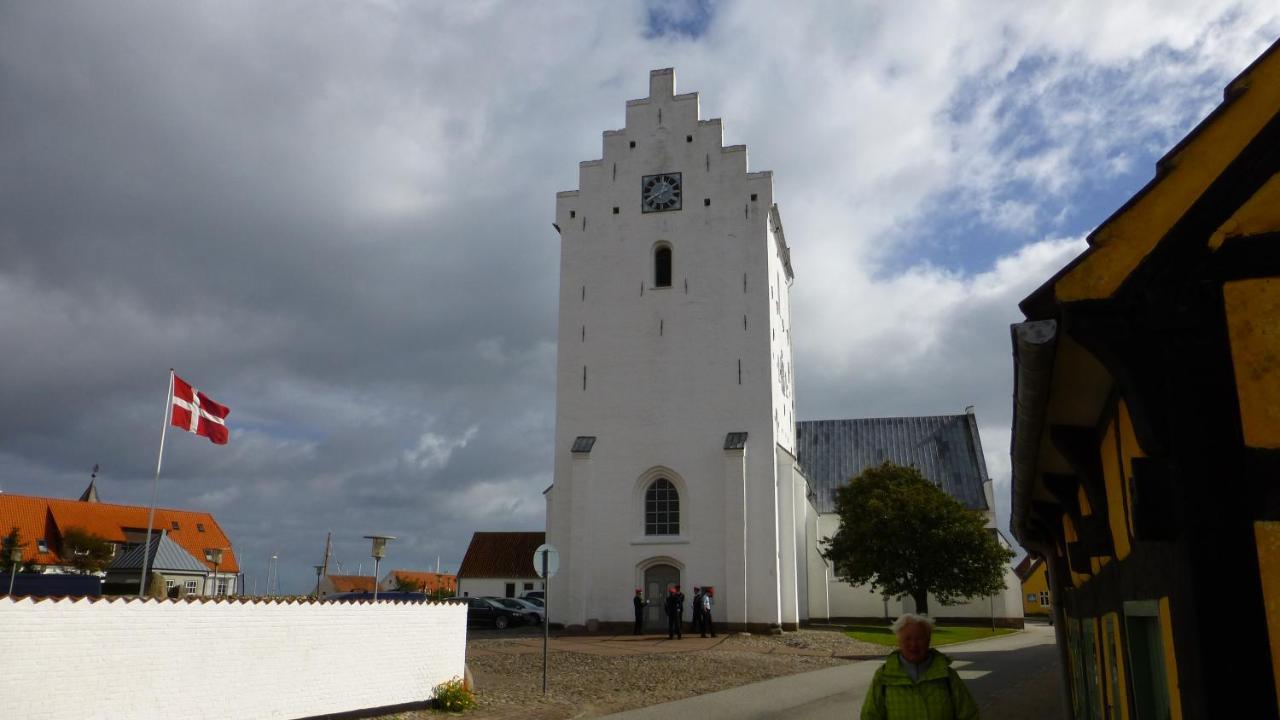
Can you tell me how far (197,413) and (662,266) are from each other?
18.9m

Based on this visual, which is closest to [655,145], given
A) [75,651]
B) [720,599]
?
[720,599]

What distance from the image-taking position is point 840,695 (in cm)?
1688

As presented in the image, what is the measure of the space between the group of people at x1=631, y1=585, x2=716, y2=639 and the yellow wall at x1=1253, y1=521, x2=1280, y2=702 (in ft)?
86.1

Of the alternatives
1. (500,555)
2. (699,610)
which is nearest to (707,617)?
(699,610)

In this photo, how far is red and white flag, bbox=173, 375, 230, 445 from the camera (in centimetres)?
2089

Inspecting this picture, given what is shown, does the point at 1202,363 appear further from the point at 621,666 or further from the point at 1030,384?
the point at 621,666

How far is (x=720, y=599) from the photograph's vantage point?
32062 millimetres

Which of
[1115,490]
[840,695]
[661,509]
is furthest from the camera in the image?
[661,509]

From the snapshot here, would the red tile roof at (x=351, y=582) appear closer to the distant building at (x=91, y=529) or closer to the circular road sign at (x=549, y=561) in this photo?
the distant building at (x=91, y=529)

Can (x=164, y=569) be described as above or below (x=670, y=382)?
below

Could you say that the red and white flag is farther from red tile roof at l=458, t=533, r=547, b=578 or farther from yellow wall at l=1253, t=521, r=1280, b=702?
red tile roof at l=458, t=533, r=547, b=578

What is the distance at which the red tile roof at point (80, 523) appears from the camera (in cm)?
6512

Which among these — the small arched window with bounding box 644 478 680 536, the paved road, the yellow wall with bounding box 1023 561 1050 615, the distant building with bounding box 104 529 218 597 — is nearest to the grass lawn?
the paved road

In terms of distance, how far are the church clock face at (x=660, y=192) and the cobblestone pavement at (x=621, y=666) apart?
16.0 meters
